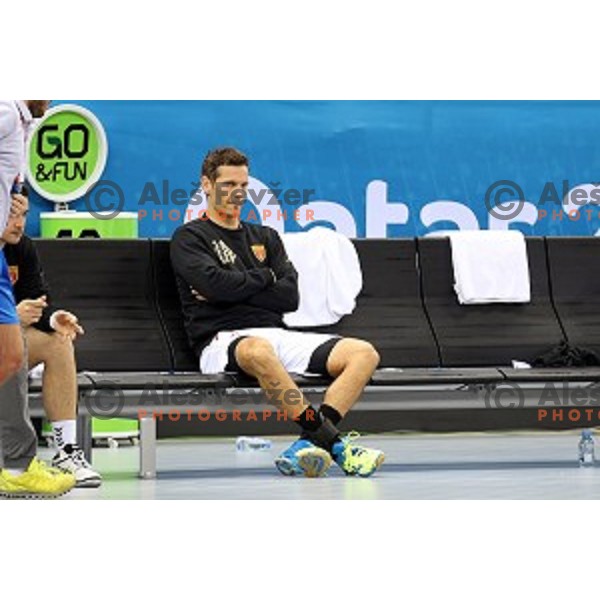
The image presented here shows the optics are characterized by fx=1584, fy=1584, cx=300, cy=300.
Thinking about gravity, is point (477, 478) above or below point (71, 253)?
below

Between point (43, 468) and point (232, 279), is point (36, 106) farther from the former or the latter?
point (232, 279)

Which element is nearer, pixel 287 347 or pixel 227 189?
pixel 287 347

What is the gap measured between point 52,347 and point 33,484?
58 centimetres

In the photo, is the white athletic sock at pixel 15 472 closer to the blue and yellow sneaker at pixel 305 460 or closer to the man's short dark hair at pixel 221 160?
the blue and yellow sneaker at pixel 305 460

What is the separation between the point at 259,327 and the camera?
5781 mm

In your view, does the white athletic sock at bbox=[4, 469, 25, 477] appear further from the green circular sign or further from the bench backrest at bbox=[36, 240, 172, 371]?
the green circular sign

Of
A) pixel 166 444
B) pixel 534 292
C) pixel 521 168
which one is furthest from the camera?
pixel 521 168

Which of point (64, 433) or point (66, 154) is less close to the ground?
point (66, 154)

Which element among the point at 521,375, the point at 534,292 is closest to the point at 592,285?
the point at 534,292

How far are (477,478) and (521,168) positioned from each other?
3.71m

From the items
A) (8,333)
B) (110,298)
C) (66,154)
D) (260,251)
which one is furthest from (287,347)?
(66,154)

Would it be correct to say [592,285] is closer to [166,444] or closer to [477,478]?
[477,478]
